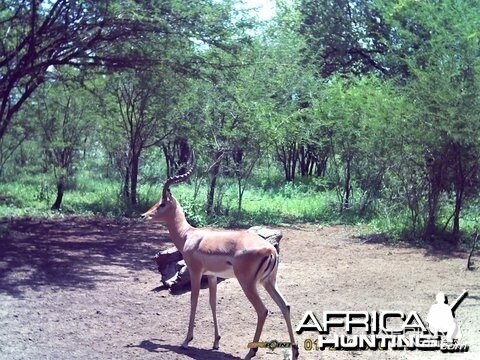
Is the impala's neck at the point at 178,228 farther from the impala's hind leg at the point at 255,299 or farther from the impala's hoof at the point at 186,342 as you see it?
the impala's hind leg at the point at 255,299

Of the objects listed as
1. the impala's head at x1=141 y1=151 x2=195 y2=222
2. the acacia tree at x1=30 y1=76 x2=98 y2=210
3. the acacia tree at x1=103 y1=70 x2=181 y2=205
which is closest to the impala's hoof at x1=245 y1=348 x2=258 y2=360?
the impala's head at x1=141 y1=151 x2=195 y2=222

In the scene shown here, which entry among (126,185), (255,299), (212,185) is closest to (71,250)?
(212,185)

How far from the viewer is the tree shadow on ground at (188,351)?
691cm

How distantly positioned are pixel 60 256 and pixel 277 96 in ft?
30.1

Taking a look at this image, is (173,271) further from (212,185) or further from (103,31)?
(212,185)

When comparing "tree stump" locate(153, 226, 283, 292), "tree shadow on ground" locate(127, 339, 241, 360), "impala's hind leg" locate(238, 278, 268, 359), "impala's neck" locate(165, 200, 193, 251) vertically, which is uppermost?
"impala's neck" locate(165, 200, 193, 251)

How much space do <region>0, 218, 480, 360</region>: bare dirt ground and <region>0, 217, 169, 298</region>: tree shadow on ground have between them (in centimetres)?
2

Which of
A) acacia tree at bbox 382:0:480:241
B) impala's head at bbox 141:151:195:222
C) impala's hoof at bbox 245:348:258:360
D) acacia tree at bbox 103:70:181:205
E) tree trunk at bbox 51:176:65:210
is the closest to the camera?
impala's hoof at bbox 245:348:258:360

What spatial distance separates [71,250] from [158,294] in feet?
13.1

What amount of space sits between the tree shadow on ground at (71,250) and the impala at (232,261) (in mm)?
3085

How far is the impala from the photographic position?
6.78 meters

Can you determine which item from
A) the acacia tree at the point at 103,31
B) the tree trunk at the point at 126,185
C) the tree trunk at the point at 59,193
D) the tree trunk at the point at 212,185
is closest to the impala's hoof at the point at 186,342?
the acacia tree at the point at 103,31

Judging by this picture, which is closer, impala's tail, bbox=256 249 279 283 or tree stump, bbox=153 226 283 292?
impala's tail, bbox=256 249 279 283

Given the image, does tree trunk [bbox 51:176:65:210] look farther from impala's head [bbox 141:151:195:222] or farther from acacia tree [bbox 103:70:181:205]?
impala's head [bbox 141:151:195:222]
